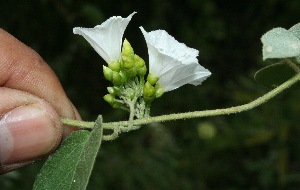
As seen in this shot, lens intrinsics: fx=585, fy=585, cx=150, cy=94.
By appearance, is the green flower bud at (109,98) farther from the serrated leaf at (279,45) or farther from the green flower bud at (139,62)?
the serrated leaf at (279,45)

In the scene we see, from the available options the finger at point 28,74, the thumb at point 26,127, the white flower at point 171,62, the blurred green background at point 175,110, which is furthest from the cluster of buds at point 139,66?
the blurred green background at point 175,110

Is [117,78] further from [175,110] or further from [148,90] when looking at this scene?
[175,110]

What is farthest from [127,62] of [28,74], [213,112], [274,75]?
[28,74]

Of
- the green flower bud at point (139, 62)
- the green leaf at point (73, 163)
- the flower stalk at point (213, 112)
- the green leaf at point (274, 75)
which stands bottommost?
the green leaf at point (73, 163)

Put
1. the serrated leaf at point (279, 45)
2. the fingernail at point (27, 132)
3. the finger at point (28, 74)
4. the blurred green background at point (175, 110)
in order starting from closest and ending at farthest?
the serrated leaf at point (279, 45), the fingernail at point (27, 132), the finger at point (28, 74), the blurred green background at point (175, 110)

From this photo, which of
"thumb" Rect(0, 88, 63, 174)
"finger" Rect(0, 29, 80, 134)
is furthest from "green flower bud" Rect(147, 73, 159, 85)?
"finger" Rect(0, 29, 80, 134)
